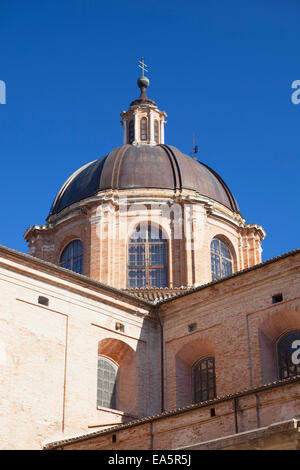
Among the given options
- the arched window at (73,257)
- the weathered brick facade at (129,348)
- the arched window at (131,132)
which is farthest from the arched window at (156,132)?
the weathered brick facade at (129,348)

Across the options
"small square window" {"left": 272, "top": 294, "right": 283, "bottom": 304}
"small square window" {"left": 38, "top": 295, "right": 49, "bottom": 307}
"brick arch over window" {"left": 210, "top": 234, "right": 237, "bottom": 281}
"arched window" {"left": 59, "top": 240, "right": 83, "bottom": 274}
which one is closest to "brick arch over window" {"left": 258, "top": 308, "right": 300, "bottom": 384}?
"small square window" {"left": 272, "top": 294, "right": 283, "bottom": 304}

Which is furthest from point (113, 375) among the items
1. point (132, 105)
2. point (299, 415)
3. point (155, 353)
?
point (132, 105)

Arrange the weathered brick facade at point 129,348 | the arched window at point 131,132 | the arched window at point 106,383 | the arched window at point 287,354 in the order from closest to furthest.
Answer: the weathered brick facade at point 129,348, the arched window at point 287,354, the arched window at point 106,383, the arched window at point 131,132

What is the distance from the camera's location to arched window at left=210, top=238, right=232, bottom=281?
30016 millimetres

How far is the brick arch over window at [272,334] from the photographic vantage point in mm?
21312

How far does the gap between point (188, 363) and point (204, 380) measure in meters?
0.86

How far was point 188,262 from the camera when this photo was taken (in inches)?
1139

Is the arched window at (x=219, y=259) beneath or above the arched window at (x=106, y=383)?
above

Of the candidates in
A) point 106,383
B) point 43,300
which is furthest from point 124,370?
point 43,300

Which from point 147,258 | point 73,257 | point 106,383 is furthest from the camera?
point 73,257

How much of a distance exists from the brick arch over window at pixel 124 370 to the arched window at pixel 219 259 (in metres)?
6.86

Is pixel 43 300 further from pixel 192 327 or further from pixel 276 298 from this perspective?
pixel 276 298

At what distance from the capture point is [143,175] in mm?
30656

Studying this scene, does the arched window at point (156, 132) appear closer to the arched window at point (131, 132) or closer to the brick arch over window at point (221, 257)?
the arched window at point (131, 132)
